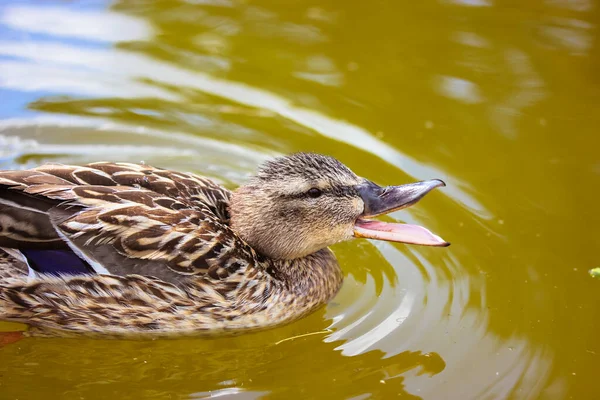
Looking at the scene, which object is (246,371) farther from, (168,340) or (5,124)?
(5,124)

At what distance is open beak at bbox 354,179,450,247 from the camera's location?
6.19 metres

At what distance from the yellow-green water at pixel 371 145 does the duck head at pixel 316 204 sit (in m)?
0.71

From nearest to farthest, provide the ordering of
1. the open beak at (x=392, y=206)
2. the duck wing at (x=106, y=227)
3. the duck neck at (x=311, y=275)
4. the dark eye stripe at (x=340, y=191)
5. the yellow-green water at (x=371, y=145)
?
the duck wing at (x=106, y=227) < the yellow-green water at (x=371, y=145) < the open beak at (x=392, y=206) < the dark eye stripe at (x=340, y=191) < the duck neck at (x=311, y=275)

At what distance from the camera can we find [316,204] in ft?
20.8

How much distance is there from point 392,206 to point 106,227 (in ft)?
6.91

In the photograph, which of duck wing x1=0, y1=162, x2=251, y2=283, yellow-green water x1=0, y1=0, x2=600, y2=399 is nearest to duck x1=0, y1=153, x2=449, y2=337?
duck wing x1=0, y1=162, x2=251, y2=283

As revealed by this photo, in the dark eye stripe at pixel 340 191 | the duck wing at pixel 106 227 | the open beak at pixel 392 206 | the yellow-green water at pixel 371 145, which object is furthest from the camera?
the dark eye stripe at pixel 340 191

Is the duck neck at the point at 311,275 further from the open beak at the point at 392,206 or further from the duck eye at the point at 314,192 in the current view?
the duck eye at the point at 314,192

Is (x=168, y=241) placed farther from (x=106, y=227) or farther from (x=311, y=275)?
(x=311, y=275)

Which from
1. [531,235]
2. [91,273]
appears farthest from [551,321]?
[91,273]

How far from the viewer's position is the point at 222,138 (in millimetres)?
8656

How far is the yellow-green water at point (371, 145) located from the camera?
601 cm

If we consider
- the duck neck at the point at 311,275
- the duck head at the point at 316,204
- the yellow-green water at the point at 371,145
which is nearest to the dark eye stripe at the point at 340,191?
the duck head at the point at 316,204

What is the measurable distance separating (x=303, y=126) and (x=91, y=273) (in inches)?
136
